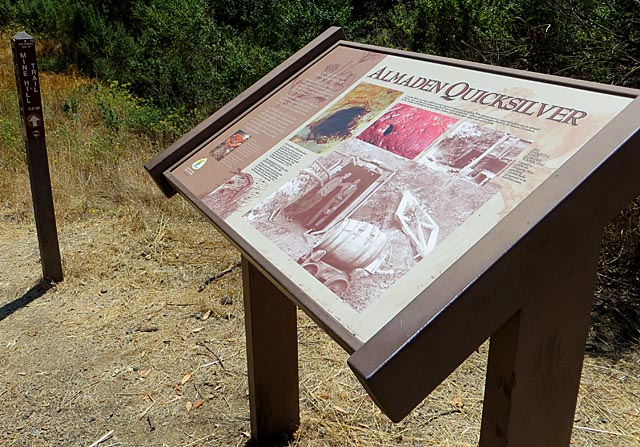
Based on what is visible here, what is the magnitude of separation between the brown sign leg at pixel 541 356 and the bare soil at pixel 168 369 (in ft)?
4.28

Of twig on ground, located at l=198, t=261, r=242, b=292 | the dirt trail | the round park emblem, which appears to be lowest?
twig on ground, located at l=198, t=261, r=242, b=292

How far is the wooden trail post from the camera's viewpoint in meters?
4.04

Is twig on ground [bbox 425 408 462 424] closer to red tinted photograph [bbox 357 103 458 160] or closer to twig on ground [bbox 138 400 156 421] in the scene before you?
twig on ground [bbox 138 400 156 421]

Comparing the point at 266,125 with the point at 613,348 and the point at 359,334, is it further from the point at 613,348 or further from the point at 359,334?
the point at 613,348

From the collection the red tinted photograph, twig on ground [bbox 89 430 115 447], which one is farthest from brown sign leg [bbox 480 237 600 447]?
twig on ground [bbox 89 430 115 447]

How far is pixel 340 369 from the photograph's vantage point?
333 cm

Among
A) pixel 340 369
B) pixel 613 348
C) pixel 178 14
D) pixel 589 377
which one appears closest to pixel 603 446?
pixel 589 377

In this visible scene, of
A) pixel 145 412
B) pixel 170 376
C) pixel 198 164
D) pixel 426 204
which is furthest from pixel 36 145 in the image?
pixel 426 204

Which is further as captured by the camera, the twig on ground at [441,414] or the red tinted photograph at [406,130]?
the twig on ground at [441,414]

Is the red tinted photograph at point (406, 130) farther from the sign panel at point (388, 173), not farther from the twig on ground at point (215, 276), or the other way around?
the twig on ground at point (215, 276)

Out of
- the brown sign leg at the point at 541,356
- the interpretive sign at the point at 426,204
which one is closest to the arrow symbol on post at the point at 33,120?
the interpretive sign at the point at 426,204

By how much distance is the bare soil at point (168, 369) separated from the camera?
290cm

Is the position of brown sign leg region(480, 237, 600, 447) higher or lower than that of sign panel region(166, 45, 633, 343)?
lower

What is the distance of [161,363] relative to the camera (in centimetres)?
346
